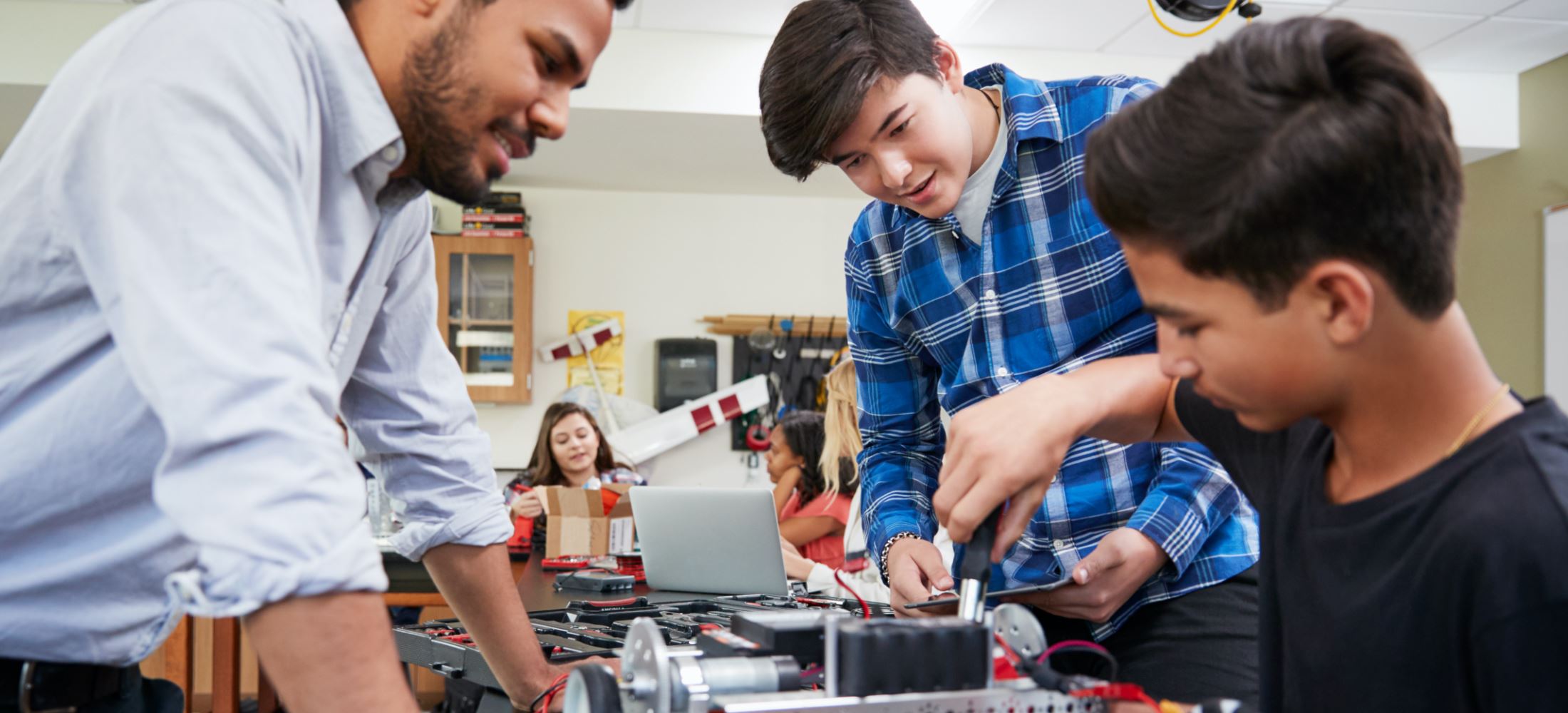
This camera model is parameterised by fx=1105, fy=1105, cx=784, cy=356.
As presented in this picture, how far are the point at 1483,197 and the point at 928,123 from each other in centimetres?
473

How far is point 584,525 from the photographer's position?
10.1 feet

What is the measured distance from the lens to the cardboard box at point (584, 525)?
304 centimetres

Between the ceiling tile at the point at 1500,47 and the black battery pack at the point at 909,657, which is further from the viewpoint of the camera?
the ceiling tile at the point at 1500,47

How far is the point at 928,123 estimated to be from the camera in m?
1.23

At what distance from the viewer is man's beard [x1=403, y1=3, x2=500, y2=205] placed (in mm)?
840

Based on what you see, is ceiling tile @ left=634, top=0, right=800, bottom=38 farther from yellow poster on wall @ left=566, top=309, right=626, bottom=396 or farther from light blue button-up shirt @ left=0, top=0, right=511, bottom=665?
light blue button-up shirt @ left=0, top=0, right=511, bottom=665

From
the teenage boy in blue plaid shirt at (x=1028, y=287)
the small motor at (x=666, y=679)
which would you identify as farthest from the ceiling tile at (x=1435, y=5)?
the small motor at (x=666, y=679)

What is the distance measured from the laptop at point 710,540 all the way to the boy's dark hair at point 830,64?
124 cm

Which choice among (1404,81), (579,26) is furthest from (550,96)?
(1404,81)

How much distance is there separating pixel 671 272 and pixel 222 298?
17.1ft

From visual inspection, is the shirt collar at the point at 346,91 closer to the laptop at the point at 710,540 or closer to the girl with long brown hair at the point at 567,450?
the laptop at the point at 710,540

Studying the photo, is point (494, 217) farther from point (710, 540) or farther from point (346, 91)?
point (346, 91)

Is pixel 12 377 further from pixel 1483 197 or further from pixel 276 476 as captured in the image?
pixel 1483 197

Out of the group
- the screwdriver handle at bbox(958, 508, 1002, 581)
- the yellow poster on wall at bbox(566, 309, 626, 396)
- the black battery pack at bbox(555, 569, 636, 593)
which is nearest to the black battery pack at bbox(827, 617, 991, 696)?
the screwdriver handle at bbox(958, 508, 1002, 581)
